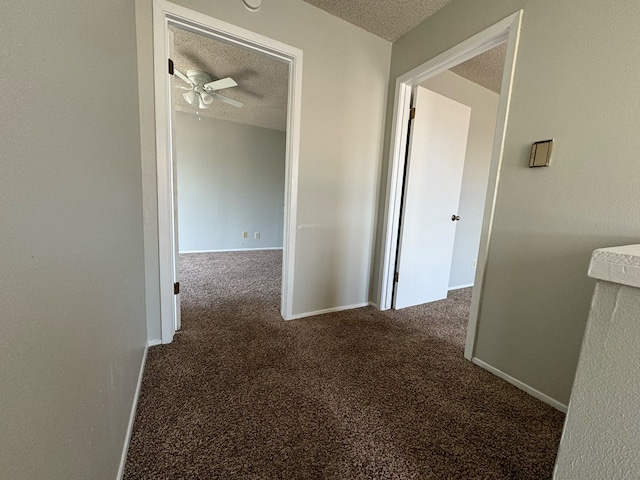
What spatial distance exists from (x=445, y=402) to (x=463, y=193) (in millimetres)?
2336

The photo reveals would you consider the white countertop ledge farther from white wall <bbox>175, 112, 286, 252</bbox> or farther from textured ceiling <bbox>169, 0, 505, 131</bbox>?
white wall <bbox>175, 112, 286, 252</bbox>

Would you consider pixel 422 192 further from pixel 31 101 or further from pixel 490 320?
pixel 31 101

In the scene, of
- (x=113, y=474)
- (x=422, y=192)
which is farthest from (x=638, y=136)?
(x=113, y=474)

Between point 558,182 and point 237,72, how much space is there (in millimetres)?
2960

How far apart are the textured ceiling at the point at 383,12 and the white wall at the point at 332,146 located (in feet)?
0.20

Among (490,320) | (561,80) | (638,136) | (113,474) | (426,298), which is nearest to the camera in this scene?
(113,474)

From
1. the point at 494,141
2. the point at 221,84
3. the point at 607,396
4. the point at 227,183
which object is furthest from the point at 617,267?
the point at 227,183

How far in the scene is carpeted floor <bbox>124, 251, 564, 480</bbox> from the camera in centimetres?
96

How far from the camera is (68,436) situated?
53cm

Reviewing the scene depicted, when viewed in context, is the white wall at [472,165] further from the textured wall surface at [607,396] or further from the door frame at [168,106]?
the textured wall surface at [607,396]

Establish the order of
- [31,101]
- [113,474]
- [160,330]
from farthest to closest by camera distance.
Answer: [160,330]
[113,474]
[31,101]

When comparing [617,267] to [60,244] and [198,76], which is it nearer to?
[60,244]

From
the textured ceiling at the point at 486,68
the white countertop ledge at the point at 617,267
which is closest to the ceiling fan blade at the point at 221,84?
the textured ceiling at the point at 486,68

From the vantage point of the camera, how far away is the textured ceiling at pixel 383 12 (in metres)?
1.75
